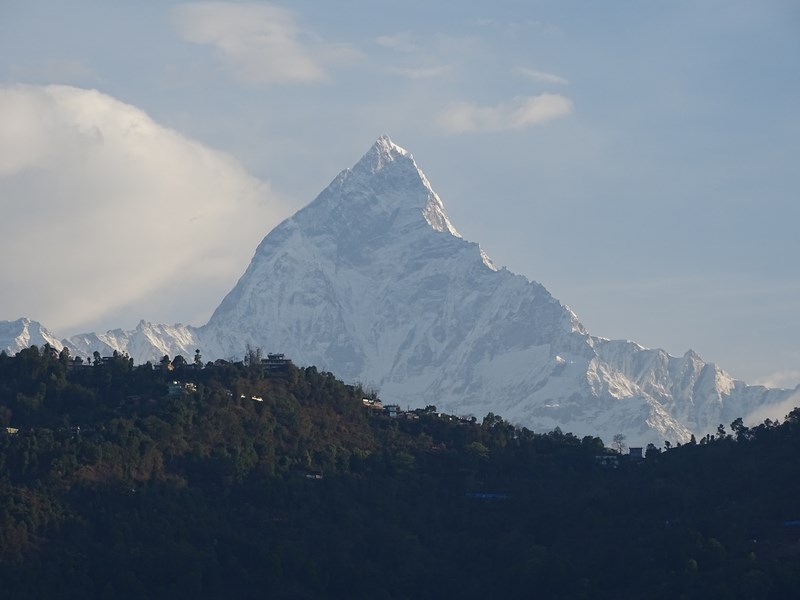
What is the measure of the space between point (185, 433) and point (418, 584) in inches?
859

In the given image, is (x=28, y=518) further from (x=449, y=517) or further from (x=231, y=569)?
(x=449, y=517)

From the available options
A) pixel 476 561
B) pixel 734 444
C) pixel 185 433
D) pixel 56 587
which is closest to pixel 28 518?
pixel 56 587

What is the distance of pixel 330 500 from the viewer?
439 ft

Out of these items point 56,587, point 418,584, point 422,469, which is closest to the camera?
point 56,587

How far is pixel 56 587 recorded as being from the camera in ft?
379

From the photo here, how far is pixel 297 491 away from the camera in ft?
440

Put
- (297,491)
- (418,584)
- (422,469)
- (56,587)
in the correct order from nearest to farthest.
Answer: (56,587) → (418,584) → (297,491) → (422,469)

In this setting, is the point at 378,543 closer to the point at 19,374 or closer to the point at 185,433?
the point at 185,433

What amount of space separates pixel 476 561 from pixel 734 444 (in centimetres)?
2630

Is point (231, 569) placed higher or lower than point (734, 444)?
lower

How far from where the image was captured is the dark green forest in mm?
120000

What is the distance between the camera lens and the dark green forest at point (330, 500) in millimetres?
120000

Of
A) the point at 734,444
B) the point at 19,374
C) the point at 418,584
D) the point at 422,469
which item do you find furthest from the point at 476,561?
the point at 19,374

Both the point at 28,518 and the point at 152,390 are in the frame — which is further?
the point at 152,390
